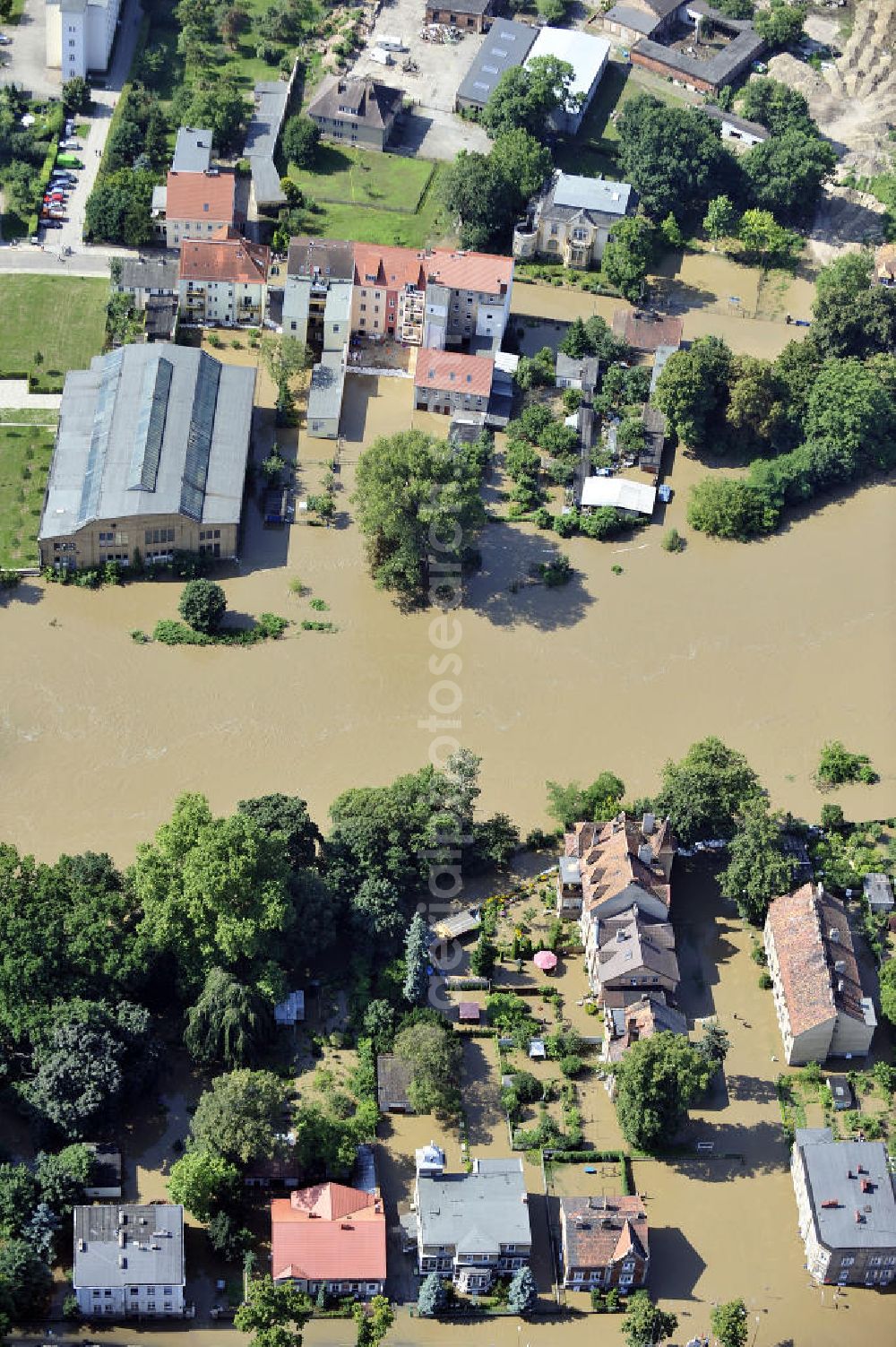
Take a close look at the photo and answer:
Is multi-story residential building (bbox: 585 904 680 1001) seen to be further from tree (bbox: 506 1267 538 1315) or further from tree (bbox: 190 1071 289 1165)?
tree (bbox: 190 1071 289 1165)

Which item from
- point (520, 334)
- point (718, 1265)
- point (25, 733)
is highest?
point (520, 334)

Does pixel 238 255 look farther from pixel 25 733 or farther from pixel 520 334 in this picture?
pixel 25 733

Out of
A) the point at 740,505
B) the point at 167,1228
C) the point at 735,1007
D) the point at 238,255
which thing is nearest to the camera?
the point at 167,1228

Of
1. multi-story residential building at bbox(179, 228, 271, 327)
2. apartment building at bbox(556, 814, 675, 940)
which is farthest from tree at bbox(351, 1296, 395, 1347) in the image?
multi-story residential building at bbox(179, 228, 271, 327)

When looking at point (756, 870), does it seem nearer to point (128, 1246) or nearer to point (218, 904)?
point (218, 904)

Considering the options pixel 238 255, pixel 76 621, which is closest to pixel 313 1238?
pixel 76 621

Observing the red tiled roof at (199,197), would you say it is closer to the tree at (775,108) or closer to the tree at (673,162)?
the tree at (673,162)

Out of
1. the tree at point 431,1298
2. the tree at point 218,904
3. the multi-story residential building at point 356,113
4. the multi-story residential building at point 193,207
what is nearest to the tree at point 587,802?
the tree at point 218,904
